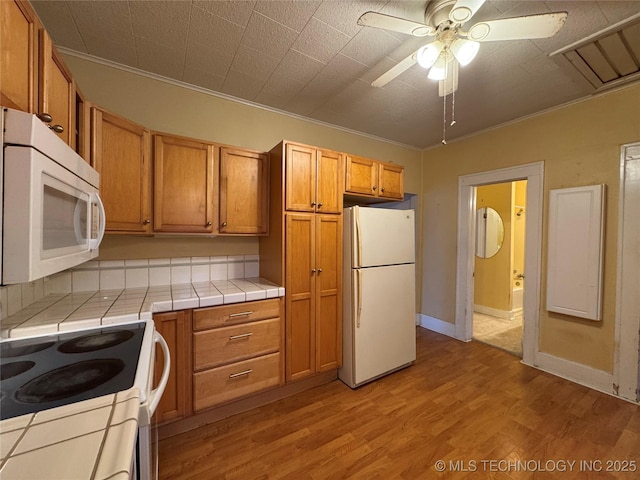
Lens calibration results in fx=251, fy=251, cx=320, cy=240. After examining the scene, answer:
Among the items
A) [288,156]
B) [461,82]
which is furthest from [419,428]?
[461,82]

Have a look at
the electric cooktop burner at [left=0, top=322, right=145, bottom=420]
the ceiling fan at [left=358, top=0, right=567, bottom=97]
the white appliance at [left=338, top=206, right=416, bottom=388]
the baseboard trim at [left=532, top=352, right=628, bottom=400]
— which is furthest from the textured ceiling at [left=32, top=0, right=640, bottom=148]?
the baseboard trim at [left=532, top=352, right=628, bottom=400]

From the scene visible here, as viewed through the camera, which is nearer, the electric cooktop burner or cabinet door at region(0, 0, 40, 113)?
the electric cooktop burner

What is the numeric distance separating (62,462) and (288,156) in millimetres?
1898

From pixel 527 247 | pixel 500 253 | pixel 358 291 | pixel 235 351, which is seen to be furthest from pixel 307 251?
pixel 500 253

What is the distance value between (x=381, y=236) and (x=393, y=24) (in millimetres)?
1492

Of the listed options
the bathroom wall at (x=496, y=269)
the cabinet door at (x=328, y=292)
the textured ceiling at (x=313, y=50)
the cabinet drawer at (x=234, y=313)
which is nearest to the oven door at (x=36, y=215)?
the cabinet drawer at (x=234, y=313)

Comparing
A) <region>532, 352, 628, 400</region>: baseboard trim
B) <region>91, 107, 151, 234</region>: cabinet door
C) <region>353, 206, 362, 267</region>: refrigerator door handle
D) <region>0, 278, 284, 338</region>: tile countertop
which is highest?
<region>91, 107, 151, 234</region>: cabinet door

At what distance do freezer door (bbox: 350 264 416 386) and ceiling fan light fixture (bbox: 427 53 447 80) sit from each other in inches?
57.4

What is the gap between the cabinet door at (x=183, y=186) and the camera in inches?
71.7

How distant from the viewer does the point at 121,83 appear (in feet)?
6.29

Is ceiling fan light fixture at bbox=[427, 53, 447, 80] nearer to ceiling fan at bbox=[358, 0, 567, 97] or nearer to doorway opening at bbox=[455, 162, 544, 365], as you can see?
ceiling fan at bbox=[358, 0, 567, 97]

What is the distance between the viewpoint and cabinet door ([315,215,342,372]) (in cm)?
216

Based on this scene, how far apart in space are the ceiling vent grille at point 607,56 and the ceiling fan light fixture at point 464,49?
3.06ft

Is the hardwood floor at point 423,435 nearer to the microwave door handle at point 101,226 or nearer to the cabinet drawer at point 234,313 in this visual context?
the cabinet drawer at point 234,313
